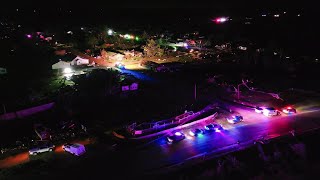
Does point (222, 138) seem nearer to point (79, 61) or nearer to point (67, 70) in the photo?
point (67, 70)

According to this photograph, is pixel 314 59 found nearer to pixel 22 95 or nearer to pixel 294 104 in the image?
pixel 294 104

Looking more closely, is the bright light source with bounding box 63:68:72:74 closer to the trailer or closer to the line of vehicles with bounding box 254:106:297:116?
the trailer

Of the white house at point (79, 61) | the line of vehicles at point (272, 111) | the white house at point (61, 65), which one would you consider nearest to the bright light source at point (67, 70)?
the white house at point (61, 65)

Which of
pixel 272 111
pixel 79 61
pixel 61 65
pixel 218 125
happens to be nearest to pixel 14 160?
pixel 218 125

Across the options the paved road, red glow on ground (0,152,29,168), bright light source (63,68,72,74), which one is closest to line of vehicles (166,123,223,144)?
the paved road

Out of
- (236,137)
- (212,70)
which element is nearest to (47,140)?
(236,137)

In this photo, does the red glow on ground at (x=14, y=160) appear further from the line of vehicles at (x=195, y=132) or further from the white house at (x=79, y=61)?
the white house at (x=79, y=61)
